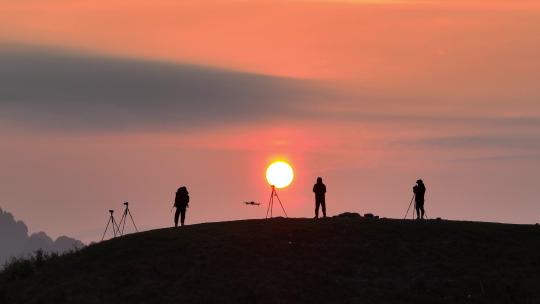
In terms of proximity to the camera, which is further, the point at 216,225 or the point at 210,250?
the point at 216,225

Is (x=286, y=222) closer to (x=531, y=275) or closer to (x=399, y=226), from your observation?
(x=399, y=226)

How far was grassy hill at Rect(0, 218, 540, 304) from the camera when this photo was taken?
146 feet

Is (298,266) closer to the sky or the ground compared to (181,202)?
closer to the ground

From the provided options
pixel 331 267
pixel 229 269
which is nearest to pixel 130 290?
pixel 229 269

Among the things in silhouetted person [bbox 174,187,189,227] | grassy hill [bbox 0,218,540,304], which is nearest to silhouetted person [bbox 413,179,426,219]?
grassy hill [bbox 0,218,540,304]

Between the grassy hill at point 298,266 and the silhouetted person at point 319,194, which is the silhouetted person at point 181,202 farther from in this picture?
the silhouetted person at point 319,194

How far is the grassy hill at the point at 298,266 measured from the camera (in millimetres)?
44375

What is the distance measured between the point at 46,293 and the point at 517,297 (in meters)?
23.6

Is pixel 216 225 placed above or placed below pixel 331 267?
above

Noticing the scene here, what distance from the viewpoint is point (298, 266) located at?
47594 mm

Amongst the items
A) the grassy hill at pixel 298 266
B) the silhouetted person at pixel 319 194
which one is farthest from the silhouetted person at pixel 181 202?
the silhouetted person at pixel 319 194

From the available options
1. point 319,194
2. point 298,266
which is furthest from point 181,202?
point 298,266

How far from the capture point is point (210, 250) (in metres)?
49.7

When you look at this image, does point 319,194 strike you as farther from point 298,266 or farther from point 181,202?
point 298,266
